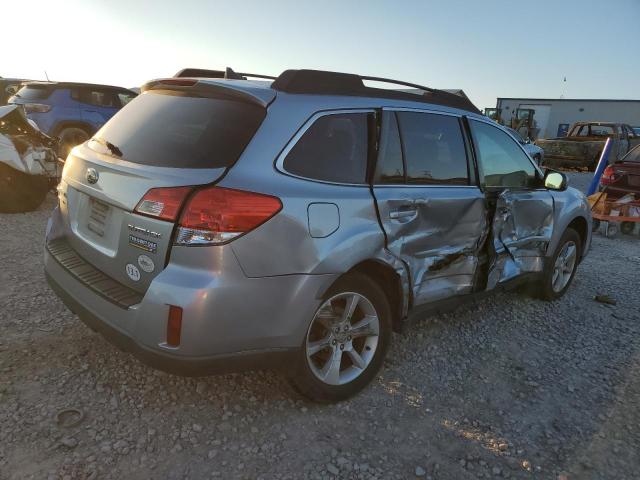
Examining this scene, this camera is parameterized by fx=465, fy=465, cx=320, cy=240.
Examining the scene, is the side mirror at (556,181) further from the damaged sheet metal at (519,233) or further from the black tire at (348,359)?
the black tire at (348,359)

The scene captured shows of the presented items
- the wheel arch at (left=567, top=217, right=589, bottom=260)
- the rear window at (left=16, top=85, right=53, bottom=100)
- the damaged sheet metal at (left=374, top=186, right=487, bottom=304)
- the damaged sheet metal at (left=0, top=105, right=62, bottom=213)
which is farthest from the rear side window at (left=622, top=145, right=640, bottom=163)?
the rear window at (left=16, top=85, right=53, bottom=100)

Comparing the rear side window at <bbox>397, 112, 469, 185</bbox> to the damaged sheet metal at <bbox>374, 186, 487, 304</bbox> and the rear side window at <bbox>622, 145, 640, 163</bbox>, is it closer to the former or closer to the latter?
the damaged sheet metal at <bbox>374, 186, 487, 304</bbox>

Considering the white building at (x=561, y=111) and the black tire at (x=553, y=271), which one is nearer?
the black tire at (x=553, y=271)

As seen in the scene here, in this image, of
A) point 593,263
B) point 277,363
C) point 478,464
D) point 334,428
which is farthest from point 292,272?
point 593,263

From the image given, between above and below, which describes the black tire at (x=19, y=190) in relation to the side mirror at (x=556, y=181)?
below

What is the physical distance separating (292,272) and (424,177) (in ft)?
3.93

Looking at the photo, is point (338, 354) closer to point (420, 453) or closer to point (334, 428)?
point (334, 428)

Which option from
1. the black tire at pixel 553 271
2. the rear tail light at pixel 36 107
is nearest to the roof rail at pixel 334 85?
the black tire at pixel 553 271

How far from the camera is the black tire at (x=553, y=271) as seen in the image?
423 centimetres

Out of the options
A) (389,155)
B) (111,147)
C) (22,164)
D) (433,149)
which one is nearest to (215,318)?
(111,147)

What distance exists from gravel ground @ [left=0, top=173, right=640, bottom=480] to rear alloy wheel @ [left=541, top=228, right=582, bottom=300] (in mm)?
764

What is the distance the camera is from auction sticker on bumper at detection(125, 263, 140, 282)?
7.03ft

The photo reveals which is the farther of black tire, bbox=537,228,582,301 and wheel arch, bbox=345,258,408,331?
black tire, bbox=537,228,582,301

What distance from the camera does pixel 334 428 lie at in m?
2.46
